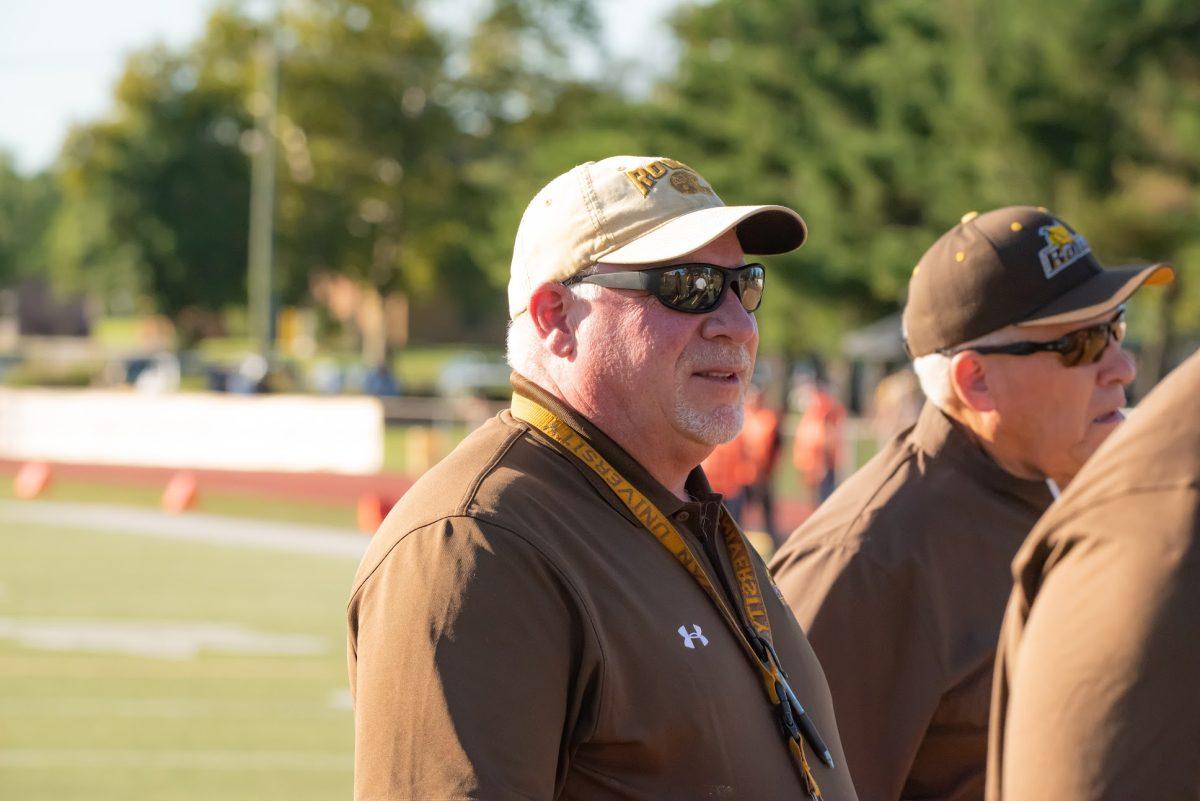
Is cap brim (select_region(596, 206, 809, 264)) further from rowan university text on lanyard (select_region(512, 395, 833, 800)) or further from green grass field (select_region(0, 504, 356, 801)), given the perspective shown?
green grass field (select_region(0, 504, 356, 801))

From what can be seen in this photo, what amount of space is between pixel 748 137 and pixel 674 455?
4049 cm

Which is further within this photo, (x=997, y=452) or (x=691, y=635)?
(x=997, y=452)

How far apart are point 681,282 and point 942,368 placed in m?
1.06

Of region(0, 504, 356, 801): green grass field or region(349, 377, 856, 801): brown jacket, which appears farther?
region(0, 504, 356, 801): green grass field

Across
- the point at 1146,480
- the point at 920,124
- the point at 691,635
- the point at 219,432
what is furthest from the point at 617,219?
the point at 920,124

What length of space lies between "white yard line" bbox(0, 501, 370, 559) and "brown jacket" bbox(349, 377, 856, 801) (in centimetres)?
1638

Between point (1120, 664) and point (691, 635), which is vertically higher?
point (1120, 664)

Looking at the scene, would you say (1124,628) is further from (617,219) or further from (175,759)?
(175,759)

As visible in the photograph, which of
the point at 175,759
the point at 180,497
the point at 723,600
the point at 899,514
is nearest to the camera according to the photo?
the point at 723,600

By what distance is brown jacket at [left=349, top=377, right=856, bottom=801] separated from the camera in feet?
7.27

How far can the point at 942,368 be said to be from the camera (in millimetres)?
3602

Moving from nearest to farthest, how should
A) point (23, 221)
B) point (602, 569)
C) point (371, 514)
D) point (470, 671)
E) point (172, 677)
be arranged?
point (470, 671)
point (602, 569)
point (172, 677)
point (371, 514)
point (23, 221)

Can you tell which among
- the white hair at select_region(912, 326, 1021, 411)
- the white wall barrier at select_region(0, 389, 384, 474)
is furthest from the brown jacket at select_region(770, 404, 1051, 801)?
the white wall barrier at select_region(0, 389, 384, 474)

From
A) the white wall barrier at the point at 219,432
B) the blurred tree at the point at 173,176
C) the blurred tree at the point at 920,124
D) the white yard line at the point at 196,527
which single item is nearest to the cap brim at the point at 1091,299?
the white yard line at the point at 196,527
